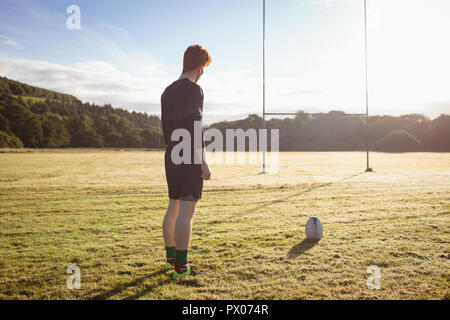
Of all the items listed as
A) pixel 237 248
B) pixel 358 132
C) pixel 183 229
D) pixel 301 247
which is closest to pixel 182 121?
pixel 183 229

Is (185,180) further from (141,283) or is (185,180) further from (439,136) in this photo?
(439,136)

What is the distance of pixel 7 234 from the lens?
4.06m

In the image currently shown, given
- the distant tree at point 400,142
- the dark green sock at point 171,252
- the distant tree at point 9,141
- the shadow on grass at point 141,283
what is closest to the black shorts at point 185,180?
the dark green sock at point 171,252

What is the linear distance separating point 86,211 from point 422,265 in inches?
197

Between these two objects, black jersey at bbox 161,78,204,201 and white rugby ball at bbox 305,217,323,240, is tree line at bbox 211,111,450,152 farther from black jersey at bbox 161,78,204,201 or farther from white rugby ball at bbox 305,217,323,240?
black jersey at bbox 161,78,204,201

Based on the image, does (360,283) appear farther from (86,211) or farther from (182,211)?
(86,211)

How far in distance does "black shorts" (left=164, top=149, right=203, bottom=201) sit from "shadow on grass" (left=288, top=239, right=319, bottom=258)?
1327 mm

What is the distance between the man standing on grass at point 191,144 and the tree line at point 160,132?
11.3m

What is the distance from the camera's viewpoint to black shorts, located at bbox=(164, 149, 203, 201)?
8.14 ft

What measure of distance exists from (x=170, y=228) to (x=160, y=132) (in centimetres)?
6976

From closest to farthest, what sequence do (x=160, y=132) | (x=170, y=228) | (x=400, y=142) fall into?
1. (x=170, y=228)
2. (x=400, y=142)
3. (x=160, y=132)

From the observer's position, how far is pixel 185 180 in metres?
2.48
